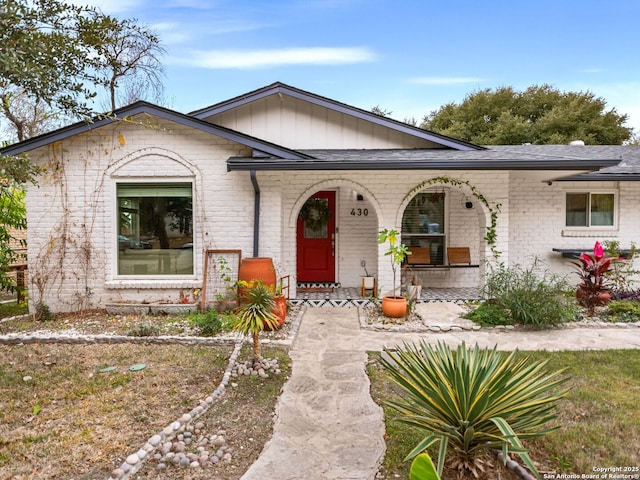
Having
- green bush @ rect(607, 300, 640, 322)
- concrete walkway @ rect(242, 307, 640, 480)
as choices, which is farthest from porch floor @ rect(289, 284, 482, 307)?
green bush @ rect(607, 300, 640, 322)

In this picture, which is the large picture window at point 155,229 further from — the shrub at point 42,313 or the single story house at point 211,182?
the shrub at point 42,313

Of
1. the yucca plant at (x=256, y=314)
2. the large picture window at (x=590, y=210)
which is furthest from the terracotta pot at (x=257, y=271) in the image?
the large picture window at (x=590, y=210)

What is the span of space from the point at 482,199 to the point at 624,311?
9.75 ft

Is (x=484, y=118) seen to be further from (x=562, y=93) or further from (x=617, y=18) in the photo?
(x=617, y=18)

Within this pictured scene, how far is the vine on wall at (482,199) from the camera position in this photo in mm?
7680

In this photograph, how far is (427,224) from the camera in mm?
9461

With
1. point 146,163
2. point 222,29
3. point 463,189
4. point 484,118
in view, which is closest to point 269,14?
point 222,29

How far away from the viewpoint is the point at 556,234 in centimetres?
920

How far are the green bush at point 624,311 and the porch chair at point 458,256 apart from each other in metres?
2.90

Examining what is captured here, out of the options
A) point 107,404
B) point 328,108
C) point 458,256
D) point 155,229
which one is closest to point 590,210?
point 458,256

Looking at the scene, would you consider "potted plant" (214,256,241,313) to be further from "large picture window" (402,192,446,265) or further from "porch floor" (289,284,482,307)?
"large picture window" (402,192,446,265)

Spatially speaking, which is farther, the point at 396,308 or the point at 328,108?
the point at 328,108

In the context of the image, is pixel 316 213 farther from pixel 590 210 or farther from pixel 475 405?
pixel 475 405

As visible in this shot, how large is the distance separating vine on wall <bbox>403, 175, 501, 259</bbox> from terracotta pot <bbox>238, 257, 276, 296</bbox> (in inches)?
121
